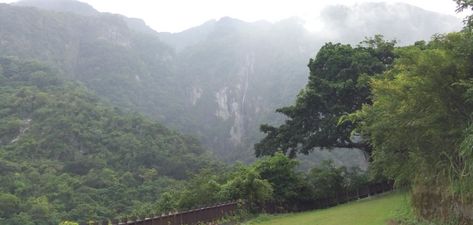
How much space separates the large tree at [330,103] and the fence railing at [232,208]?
12.6 feet

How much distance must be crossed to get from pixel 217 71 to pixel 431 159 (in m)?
146

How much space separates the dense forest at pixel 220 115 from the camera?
9406mm

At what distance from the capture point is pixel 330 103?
25547 millimetres

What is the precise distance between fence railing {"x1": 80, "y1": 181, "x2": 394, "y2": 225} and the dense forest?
2.12ft

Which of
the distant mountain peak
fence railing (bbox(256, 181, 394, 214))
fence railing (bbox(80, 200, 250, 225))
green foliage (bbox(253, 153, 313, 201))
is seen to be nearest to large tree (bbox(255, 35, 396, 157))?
fence railing (bbox(256, 181, 394, 214))

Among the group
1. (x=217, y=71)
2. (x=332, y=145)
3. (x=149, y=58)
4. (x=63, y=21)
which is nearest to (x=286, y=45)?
(x=217, y=71)

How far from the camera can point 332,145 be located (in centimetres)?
2520

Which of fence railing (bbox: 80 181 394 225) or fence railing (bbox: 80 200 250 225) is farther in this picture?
fence railing (bbox: 80 181 394 225)

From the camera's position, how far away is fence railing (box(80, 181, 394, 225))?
9637mm

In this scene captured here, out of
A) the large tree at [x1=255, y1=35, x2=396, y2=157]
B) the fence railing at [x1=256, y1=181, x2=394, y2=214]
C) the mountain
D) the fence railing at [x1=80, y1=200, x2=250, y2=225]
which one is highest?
the mountain

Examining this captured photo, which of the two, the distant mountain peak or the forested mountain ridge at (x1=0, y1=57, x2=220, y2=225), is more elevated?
the distant mountain peak

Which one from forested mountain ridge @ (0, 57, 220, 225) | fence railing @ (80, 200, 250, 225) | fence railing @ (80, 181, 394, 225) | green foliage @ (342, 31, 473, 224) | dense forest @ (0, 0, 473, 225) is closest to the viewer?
green foliage @ (342, 31, 473, 224)

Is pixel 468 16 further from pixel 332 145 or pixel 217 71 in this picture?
pixel 217 71

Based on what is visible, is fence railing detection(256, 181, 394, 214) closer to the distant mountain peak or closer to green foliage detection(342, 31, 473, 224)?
green foliage detection(342, 31, 473, 224)
